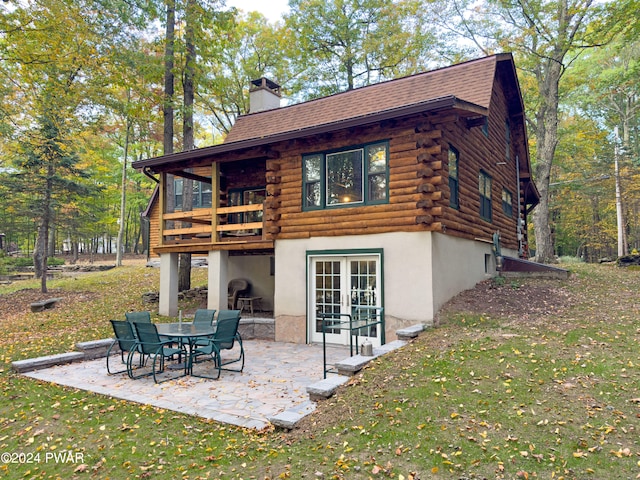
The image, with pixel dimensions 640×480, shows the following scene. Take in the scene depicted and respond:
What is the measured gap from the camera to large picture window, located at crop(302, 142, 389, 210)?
8.62 m

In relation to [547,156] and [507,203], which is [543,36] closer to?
[547,156]

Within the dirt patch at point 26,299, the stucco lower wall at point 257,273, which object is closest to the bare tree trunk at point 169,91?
the stucco lower wall at point 257,273

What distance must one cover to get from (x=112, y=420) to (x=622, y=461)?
5.20 meters

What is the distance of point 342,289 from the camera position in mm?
9008

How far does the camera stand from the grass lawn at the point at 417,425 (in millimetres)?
3527

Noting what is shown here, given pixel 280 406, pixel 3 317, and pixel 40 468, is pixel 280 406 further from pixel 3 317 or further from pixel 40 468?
pixel 3 317

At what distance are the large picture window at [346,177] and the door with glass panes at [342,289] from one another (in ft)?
4.25

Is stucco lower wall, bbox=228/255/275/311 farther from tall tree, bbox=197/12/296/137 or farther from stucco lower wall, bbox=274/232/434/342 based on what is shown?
tall tree, bbox=197/12/296/137

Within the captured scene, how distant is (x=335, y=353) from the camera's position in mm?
8320

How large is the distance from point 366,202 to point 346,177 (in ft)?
2.63

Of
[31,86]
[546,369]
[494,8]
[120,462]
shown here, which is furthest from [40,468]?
[494,8]

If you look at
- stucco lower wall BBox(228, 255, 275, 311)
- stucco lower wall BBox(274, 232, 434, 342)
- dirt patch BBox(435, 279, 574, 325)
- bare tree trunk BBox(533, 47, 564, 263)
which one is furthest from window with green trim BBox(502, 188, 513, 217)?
stucco lower wall BBox(228, 255, 275, 311)

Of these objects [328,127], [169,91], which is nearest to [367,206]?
[328,127]

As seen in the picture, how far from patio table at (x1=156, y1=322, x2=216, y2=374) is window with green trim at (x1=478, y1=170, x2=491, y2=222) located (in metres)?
7.90
